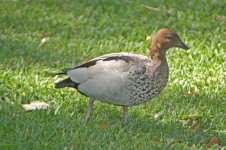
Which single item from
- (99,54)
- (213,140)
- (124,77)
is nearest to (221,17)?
(99,54)

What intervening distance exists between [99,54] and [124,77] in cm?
258

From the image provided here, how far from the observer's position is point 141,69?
6094 millimetres

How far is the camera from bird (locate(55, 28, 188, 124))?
602 cm

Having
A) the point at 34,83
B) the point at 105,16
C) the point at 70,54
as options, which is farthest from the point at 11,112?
the point at 105,16

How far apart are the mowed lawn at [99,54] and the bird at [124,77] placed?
11.1 inches

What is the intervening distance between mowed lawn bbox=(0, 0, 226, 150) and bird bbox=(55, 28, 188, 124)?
11.1 inches

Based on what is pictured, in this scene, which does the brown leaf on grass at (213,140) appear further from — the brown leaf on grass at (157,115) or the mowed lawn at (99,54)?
the brown leaf on grass at (157,115)

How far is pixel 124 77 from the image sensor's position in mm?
6020

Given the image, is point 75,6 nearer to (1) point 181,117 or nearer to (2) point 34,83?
(2) point 34,83

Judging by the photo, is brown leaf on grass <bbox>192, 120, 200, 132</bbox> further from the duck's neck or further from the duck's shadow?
the duck's neck

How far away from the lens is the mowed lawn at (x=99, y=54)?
5805 mm

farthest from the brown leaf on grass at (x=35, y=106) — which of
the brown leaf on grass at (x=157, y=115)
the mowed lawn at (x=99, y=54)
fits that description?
the brown leaf on grass at (x=157, y=115)

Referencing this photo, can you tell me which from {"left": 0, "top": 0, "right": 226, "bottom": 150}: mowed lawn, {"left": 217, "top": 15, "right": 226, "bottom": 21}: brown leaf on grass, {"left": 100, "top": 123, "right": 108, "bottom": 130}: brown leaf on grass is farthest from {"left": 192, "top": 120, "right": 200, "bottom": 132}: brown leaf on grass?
{"left": 217, "top": 15, "right": 226, "bottom": 21}: brown leaf on grass

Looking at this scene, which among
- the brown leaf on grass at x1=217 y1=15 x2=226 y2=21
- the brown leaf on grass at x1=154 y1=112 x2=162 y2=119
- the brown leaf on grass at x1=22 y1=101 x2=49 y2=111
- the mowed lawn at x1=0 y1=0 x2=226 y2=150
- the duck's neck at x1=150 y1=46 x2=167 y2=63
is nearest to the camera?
the mowed lawn at x1=0 y1=0 x2=226 y2=150
